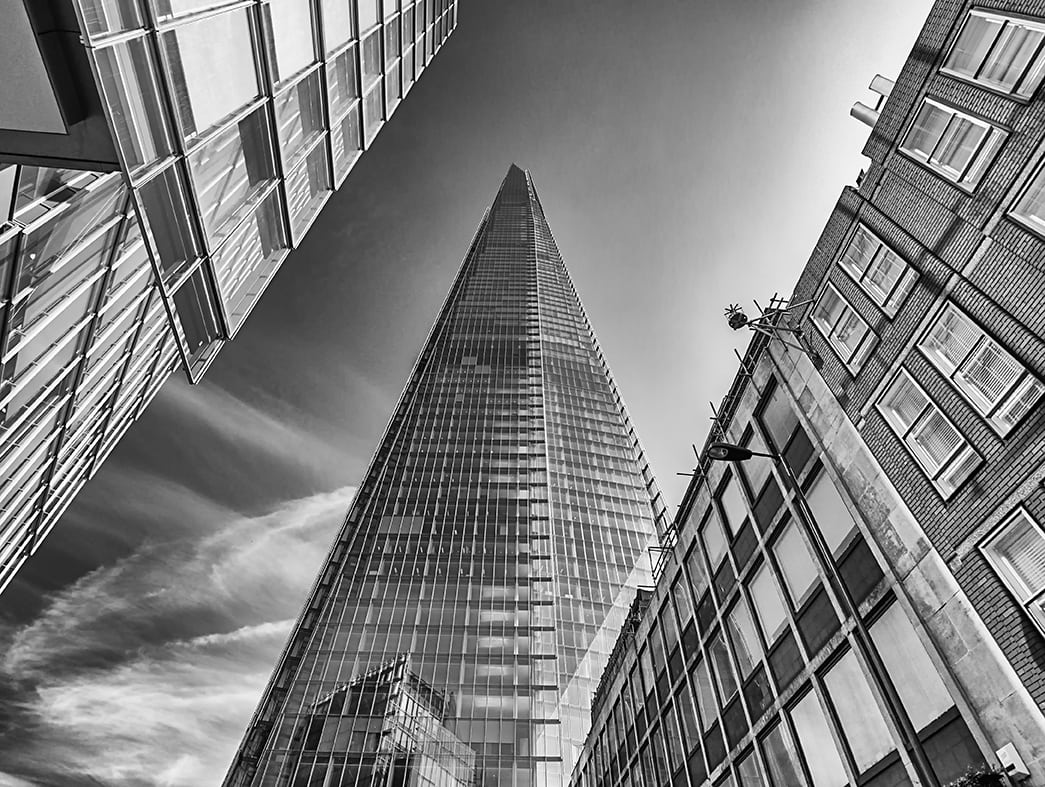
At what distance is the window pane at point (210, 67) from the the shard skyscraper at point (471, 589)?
2064 inches

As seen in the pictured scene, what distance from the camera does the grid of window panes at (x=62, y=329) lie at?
43.6 feet

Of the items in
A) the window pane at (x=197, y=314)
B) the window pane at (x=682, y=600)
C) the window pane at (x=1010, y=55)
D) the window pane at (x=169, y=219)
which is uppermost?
the window pane at (x=197, y=314)

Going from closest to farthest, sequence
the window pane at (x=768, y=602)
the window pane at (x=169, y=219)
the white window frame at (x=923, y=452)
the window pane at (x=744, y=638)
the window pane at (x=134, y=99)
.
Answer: the window pane at (x=134, y=99) → the white window frame at (x=923, y=452) → the window pane at (x=169, y=219) → the window pane at (x=768, y=602) → the window pane at (x=744, y=638)

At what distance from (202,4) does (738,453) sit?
56.6 ft

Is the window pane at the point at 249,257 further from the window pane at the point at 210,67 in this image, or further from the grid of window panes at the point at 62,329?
the window pane at the point at 210,67

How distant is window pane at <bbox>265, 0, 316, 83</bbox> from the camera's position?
1552 centimetres

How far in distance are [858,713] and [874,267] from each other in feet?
37.8

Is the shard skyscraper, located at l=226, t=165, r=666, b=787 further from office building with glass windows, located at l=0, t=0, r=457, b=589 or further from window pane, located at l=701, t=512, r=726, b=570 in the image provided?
window pane, located at l=701, t=512, r=726, b=570

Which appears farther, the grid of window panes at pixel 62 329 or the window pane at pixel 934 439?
the grid of window panes at pixel 62 329

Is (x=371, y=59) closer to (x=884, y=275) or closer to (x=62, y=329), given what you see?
(x=62, y=329)

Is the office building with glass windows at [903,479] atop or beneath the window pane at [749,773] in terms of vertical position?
atop

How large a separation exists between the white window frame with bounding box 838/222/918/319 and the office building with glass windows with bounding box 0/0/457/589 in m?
17.7

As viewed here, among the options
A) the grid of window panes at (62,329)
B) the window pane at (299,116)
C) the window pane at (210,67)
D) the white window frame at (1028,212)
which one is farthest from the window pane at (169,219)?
the white window frame at (1028,212)

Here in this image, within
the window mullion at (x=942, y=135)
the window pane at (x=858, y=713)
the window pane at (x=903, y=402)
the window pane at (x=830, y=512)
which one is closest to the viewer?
the window pane at (x=858, y=713)
